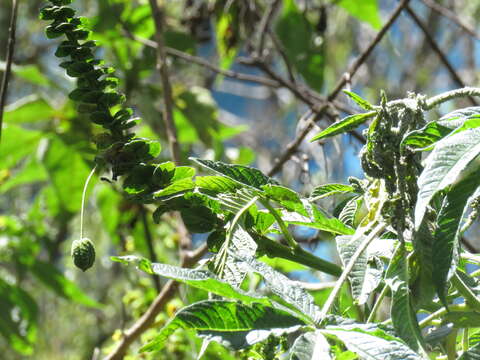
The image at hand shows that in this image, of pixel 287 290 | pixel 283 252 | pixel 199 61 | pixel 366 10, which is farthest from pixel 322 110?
pixel 287 290

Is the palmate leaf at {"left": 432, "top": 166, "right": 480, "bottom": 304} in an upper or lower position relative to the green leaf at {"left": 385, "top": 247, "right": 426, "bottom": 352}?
upper

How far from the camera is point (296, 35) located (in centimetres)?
158

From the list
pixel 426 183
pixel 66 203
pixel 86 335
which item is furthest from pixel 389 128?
pixel 86 335

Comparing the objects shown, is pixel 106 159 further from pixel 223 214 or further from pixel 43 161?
pixel 43 161

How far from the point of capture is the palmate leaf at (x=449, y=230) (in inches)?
16.8

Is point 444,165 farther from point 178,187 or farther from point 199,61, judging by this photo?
point 199,61

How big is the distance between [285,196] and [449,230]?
0.13 m

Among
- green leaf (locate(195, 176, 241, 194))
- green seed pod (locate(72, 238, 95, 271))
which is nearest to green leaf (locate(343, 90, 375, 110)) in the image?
green leaf (locate(195, 176, 241, 194))

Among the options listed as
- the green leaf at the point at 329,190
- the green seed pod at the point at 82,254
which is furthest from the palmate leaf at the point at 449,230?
the green seed pod at the point at 82,254

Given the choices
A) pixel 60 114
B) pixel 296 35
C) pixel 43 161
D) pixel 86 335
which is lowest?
pixel 86 335

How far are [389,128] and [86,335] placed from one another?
2419 millimetres

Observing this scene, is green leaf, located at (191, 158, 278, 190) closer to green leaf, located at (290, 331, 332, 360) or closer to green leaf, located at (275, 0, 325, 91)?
green leaf, located at (290, 331, 332, 360)

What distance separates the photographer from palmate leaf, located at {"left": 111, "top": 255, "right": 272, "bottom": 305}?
Result: 42cm

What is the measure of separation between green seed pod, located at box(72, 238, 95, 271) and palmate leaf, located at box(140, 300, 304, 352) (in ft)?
0.42
